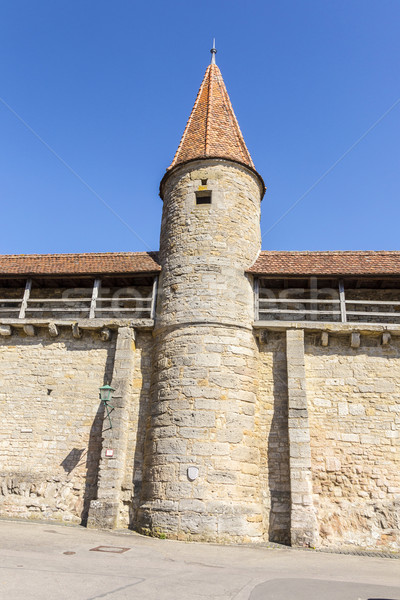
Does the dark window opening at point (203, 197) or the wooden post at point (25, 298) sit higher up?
the dark window opening at point (203, 197)

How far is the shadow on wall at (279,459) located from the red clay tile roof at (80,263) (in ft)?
13.1

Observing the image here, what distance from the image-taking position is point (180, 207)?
38.2 ft

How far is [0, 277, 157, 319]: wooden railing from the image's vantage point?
37.7 ft

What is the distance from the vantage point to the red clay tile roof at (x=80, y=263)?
38.3 feet

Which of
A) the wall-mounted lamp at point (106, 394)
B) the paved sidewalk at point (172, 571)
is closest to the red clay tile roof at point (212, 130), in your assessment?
the wall-mounted lamp at point (106, 394)

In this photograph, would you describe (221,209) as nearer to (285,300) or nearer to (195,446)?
(285,300)

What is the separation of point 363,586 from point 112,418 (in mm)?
6180

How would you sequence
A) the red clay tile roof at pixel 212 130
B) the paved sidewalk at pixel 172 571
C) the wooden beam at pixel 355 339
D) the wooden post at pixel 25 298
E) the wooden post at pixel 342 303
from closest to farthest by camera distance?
the paved sidewalk at pixel 172 571, the wooden beam at pixel 355 339, the wooden post at pixel 342 303, the wooden post at pixel 25 298, the red clay tile roof at pixel 212 130

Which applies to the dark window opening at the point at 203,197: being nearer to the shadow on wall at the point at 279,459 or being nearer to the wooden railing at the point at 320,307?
the wooden railing at the point at 320,307

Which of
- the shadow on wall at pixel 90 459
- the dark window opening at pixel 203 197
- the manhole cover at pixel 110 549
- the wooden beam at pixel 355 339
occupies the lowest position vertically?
the manhole cover at pixel 110 549

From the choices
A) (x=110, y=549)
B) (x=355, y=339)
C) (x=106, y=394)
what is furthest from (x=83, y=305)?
(x=355, y=339)

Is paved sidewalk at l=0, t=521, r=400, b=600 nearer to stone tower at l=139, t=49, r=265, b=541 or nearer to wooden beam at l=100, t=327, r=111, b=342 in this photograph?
stone tower at l=139, t=49, r=265, b=541

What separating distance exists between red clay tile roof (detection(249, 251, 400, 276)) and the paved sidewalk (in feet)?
19.6

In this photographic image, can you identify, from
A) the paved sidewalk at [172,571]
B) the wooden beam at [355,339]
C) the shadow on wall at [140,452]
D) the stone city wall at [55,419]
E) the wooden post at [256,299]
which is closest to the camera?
the paved sidewalk at [172,571]
